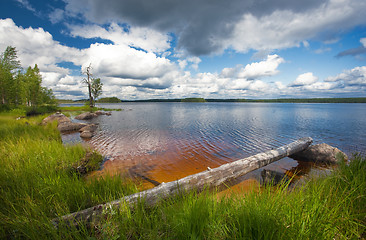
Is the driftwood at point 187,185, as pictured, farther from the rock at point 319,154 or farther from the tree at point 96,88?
the tree at point 96,88

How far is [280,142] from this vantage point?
46.6 ft

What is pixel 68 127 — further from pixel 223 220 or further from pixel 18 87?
pixel 18 87

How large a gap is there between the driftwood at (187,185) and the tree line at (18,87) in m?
42.8

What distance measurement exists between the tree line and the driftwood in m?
42.8

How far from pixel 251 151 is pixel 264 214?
1036cm

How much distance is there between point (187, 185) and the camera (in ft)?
15.7

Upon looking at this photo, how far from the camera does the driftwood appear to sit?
2.84 meters

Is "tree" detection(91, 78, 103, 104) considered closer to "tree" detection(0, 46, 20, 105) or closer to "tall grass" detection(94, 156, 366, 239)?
"tree" detection(0, 46, 20, 105)

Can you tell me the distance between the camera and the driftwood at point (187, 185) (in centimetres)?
284

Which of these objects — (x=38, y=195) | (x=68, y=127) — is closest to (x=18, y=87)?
(x=68, y=127)

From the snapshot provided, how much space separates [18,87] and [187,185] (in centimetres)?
6108

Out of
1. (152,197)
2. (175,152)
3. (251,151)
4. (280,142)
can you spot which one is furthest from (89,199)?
(280,142)

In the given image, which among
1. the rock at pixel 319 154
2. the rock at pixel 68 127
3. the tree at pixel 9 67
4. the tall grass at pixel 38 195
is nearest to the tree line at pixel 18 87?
the tree at pixel 9 67

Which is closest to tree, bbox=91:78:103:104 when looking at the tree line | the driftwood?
the tree line
